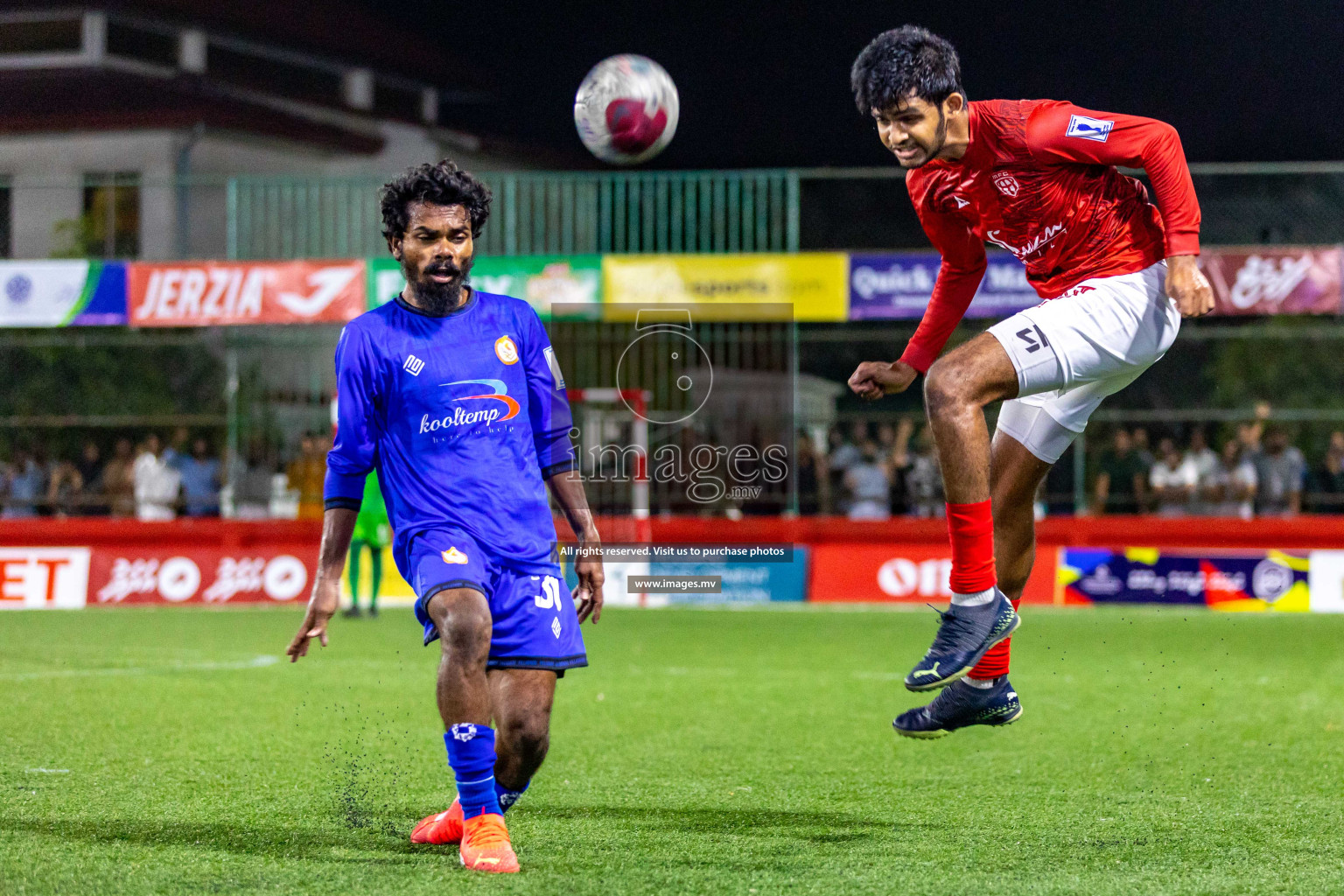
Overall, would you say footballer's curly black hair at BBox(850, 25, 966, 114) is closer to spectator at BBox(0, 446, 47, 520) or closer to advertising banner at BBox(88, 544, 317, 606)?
advertising banner at BBox(88, 544, 317, 606)

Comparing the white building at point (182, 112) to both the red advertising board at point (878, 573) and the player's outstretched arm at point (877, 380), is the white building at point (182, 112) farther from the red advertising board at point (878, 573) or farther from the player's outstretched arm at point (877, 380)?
the player's outstretched arm at point (877, 380)

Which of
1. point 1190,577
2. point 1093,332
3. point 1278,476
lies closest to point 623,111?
point 1093,332

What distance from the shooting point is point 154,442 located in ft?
Answer: 61.0

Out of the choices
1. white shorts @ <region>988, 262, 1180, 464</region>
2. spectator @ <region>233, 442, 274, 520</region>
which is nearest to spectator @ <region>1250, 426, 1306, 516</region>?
spectator @ <region>233, 442, 274, 520</region>

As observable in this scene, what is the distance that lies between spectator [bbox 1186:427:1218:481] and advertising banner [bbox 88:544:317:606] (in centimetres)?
1053

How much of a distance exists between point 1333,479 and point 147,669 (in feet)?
43.7

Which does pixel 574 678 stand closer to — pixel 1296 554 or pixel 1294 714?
pixel 1294 714

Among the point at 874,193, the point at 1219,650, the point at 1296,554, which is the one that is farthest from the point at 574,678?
the point at 874,193

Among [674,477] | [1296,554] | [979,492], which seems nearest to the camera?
[979,492]

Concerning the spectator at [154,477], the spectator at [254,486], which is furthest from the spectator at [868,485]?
the spectator at [154,477]

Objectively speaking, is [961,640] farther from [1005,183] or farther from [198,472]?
[198,472]

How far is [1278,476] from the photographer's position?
17.3 metres

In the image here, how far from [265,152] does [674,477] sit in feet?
66.1

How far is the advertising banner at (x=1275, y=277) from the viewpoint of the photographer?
656 inches
